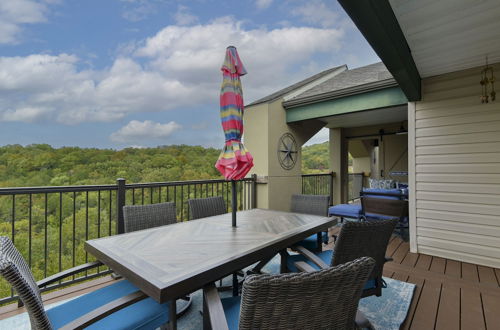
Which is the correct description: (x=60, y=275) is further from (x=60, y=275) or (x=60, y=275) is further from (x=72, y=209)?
(x=72, y=209)

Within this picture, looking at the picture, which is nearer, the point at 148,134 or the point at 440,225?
the point at 440,225

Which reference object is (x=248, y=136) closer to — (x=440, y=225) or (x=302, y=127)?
(x=302, y=127)

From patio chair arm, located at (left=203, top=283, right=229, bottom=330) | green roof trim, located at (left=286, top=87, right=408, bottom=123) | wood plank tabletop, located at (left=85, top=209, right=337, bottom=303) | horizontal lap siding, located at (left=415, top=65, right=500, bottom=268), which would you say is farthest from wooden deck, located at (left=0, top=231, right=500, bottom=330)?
green roof trim, located at (left=286, top=87, right=408, bottom=123)

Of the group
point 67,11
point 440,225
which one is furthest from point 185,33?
point 440,225

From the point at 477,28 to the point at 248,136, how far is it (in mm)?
3798

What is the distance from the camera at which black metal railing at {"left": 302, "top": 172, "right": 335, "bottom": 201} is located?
6173mm

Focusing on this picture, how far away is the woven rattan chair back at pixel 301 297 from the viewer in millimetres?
804

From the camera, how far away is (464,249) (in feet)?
10.5

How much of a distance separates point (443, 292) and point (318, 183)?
14.2ft

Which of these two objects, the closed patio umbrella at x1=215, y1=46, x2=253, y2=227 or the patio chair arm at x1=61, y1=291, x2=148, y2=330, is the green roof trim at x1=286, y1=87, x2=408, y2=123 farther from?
the patio chair arm at x1=61, y1=291, x2=148, y2=330

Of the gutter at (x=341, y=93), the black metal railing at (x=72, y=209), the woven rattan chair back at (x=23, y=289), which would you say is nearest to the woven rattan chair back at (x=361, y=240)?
the woven rattan chair back at (x=23, y=289)

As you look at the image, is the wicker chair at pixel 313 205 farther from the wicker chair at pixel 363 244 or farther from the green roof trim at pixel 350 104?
the green roof trim at pixel 350 104

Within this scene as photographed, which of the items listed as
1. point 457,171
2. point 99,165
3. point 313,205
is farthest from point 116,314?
point 99,165

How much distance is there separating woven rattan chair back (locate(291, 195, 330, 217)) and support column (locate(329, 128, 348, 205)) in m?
4.34
